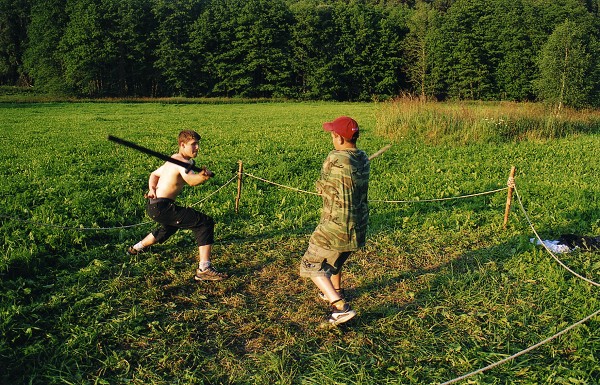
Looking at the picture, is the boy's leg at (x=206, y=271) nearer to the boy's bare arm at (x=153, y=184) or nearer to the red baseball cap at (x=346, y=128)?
the boy's bare arm at (x=153, y=184)

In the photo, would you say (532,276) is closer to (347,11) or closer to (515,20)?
(515,20)

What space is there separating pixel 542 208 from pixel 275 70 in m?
57.5

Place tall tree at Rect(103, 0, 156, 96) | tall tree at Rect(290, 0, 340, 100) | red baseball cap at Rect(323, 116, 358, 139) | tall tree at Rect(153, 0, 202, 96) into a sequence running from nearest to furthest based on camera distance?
red baseball cap at Rect(323, 116, 358, 139), tall tree at Rect(103, 0, 156, 96), tall tree at Rect(153, 0, 202, 96), tall tree at Rect(290, 0, 340, 100)

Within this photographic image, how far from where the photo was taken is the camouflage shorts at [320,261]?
4449mm

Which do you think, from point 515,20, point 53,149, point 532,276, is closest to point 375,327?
point 532,276

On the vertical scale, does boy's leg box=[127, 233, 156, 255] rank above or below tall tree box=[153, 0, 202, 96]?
below

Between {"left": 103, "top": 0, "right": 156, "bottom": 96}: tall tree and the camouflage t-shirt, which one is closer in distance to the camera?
the camouflage t-shirt

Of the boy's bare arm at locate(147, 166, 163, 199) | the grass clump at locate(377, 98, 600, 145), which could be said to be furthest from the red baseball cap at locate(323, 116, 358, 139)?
the grass clump at locate(377, 98, 600, 145)

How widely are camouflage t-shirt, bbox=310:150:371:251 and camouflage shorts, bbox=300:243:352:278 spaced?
0.22ft

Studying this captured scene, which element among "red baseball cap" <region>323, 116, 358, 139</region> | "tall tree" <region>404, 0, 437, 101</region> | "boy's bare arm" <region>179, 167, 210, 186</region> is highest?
"tall tree" <region>404, 0, 437, 101</region>

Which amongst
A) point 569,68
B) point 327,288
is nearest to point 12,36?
point 569,68

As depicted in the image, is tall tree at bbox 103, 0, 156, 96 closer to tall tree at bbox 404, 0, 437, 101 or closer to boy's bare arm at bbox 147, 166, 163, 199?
tall tree at bbox 404, 0, 437, 101

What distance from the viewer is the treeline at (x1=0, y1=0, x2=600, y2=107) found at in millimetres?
56719

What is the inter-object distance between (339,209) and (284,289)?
1.55 metres
